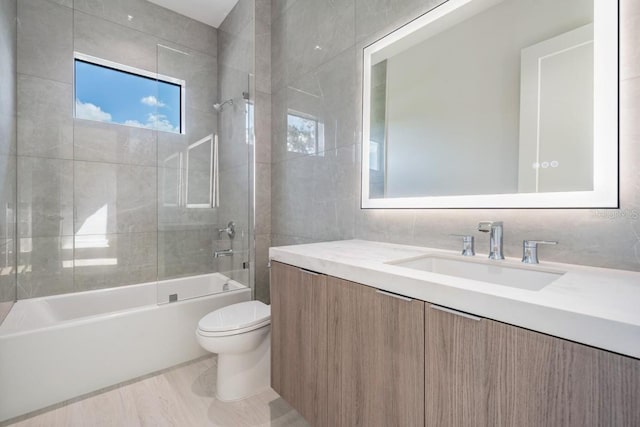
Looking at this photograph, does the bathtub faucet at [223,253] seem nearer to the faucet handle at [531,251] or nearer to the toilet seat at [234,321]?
the toilet seat at [234,321]

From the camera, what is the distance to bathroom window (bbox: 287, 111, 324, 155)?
80.0 inches

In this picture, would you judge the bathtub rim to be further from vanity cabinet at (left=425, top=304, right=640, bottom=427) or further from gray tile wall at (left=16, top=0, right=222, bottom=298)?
vanity cabinet at (left=425, top=304, right=640, bottom=427)

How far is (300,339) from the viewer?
1.27m

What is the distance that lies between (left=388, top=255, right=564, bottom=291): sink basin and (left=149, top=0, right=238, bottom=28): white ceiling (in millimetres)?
2898

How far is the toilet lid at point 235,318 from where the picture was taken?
1634 millimetres

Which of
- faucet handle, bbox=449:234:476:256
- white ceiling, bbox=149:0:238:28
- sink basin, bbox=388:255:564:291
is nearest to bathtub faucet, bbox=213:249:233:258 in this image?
sink basin, bbox=388:255:564:291

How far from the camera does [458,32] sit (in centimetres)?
133

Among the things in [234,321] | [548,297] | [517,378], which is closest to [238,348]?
[234,321]

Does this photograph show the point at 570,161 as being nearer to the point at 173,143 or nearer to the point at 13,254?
the point at 173,143

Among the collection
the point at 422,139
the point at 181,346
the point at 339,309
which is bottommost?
the point at 181,346

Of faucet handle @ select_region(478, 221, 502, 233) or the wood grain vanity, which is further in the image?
faucet handle @ select_region(478, 221, 502, 233)

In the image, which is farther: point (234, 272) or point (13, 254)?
point (234, 272)

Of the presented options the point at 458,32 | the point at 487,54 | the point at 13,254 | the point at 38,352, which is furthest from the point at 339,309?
the point at 13,254

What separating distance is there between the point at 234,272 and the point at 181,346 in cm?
65
